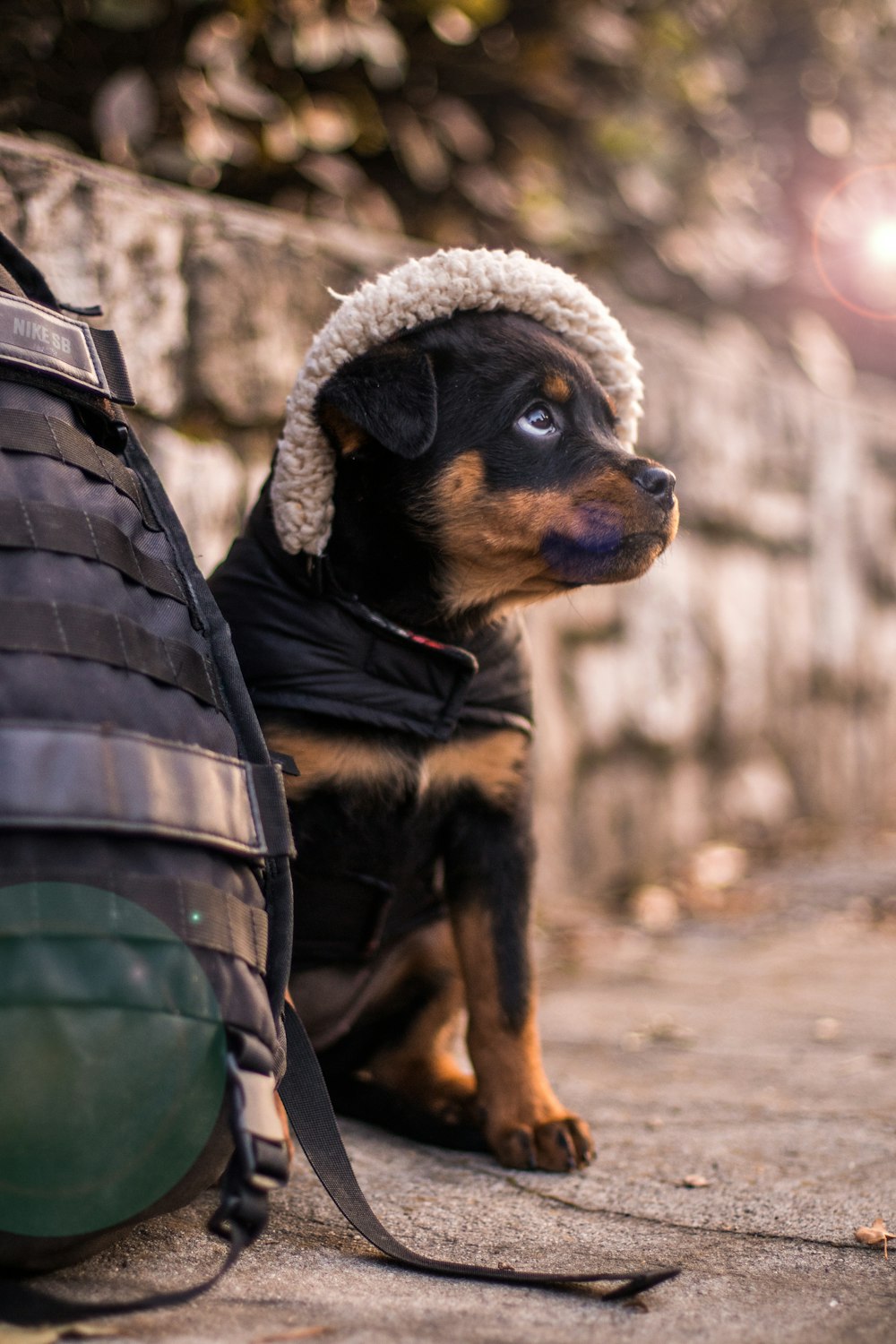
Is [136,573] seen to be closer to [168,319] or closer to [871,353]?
[168,319]

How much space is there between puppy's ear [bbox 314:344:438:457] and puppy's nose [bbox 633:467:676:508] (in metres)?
0.39

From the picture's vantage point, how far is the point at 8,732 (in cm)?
135

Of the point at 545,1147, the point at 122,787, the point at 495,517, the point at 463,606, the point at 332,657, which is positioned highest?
the point at 495,517

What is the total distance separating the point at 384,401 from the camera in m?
2.11

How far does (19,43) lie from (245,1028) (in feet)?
9.88

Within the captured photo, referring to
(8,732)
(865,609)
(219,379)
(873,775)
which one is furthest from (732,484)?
(8,732)

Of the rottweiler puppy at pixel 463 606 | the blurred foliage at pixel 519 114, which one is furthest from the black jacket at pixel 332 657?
the blurred foliage at pixel 519 114

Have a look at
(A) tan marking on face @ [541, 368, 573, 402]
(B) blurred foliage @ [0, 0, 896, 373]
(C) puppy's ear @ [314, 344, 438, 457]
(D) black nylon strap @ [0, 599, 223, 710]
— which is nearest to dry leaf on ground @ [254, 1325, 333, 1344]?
(D) black nylon strap @ [0, 599, 223, 710]

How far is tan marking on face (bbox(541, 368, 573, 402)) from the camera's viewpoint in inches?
89.1

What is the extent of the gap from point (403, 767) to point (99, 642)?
0.74 meters

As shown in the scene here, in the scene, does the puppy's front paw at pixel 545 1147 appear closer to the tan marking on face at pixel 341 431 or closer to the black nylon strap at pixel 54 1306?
the black nylon strap at pixel 54 1306

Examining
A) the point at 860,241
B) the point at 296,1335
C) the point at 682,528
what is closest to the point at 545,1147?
the point at 296,1335

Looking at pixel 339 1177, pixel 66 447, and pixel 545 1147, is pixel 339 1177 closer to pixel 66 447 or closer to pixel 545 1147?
pixel 545 1147

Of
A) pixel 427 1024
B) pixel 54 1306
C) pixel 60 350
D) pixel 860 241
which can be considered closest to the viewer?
pixel 54 1306
